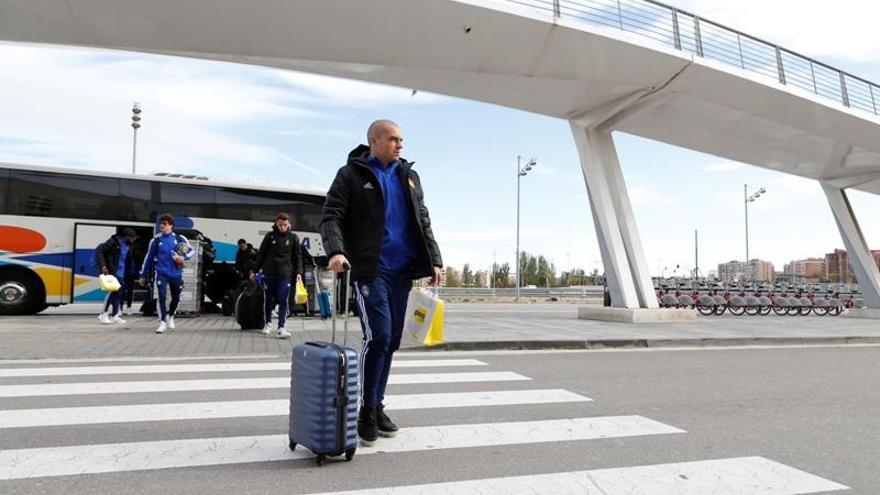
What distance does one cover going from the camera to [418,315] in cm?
437

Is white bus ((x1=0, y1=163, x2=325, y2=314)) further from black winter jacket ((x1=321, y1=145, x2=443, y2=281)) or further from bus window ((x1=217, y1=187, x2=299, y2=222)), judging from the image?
black winter jacket ((x1=321, y1=145, x2=443, y2=281))

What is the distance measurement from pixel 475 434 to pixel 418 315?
899 mm

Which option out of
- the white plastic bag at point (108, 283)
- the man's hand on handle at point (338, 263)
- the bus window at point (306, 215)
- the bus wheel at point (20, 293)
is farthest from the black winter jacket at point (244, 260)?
the man's hand on handle at point (338, 263)

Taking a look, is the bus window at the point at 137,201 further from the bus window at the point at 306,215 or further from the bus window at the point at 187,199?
the bus window at the point at 306,215

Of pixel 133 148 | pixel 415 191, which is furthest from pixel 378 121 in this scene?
pixel 133 148

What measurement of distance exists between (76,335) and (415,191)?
7771 mm

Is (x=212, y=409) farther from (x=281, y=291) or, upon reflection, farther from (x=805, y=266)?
(x=805, y=266)

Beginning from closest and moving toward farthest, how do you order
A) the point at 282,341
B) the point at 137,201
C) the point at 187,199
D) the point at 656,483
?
the point at 656,483 → the point at 282,341 → the point at 137,201 → the point at 187,199

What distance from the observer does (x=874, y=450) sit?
4.16 m

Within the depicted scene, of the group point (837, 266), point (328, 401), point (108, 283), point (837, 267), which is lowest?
point (328, 401)

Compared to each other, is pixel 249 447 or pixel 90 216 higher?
pixel 90 216

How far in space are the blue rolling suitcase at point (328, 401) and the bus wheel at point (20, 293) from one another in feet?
43.0

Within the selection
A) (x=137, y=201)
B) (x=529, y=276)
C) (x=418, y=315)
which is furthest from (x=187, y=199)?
(x=529, y=276)

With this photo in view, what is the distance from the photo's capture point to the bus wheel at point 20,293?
45.0 feet
